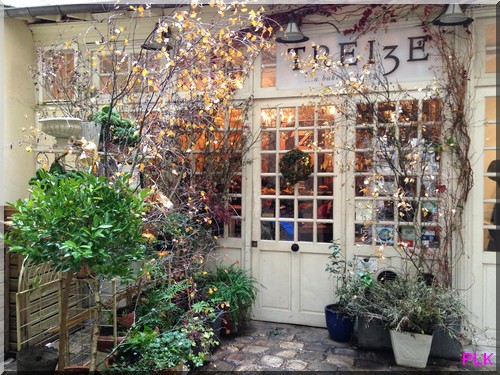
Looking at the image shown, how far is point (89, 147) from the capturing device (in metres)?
2.94

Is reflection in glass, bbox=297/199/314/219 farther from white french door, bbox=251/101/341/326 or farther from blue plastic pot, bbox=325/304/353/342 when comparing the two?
blue plastic pot, bbox=325/304/353/342

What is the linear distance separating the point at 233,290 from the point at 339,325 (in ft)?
4.56

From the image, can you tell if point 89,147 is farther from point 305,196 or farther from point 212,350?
point 305,196

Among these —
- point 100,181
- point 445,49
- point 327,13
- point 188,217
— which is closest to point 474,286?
point 445,49

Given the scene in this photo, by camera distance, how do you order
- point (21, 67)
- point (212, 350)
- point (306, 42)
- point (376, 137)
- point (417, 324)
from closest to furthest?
1. point (417, 324)
2. point (212, 350)
3. point (376, 137)
4. point (306, 42)
5. point (21, 67)

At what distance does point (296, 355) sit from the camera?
14.9ft

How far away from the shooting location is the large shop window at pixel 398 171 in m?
4.82

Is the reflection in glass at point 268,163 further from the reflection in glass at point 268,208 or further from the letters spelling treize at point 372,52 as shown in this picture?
the letters spelling treize at point 372,52

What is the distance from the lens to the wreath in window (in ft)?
17.3

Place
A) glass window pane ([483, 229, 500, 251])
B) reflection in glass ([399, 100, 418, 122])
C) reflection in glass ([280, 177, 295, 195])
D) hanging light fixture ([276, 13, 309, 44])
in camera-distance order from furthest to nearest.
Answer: reflection in glass ([280, 177, 295, 195]), hanging light fixture ([276, 13, 309, 44]), reflection in glass ([399, 100, 418, 122]), glass window pane ([483, 229, 500, 251])

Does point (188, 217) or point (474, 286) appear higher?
point (188, 217)

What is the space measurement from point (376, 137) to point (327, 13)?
5.90 feet

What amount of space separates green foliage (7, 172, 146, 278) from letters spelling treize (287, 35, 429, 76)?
349 cm

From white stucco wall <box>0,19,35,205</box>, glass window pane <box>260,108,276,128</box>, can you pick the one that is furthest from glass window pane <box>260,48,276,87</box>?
white stucco wall <box>0,19,35,205</box>
